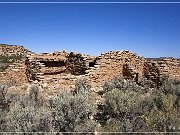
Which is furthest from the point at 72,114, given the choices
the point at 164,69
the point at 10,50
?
the point at 10,50

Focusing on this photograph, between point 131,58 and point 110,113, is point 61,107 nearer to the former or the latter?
point 110,113

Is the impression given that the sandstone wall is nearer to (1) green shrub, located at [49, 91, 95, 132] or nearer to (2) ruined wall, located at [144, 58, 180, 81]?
(2) ruined wall, located at [144, 58, 180, 81]

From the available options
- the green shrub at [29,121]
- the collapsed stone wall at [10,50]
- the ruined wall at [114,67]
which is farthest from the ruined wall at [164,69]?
the collapsed stone wall at [10,50]

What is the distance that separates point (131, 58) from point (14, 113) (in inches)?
381

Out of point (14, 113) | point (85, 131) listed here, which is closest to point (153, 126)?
point (85, 131)

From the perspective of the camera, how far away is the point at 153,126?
707cm

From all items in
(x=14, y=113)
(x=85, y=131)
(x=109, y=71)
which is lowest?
(x=85, y=131)

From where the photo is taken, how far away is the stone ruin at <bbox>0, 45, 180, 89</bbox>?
14.4 metres

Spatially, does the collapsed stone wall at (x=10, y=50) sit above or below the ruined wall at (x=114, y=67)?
above

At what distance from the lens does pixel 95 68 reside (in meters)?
14.5

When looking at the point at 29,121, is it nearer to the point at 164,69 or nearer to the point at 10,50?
the point at 164,69

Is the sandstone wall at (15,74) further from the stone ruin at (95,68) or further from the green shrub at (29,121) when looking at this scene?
the green shrub at (29,121)

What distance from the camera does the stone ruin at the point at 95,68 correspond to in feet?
47.3

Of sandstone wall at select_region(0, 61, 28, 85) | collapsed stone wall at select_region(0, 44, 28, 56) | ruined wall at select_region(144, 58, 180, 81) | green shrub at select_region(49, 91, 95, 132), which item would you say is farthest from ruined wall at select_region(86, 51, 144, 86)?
collapsed stone wall at select_region(0, 44, 28, 56)
